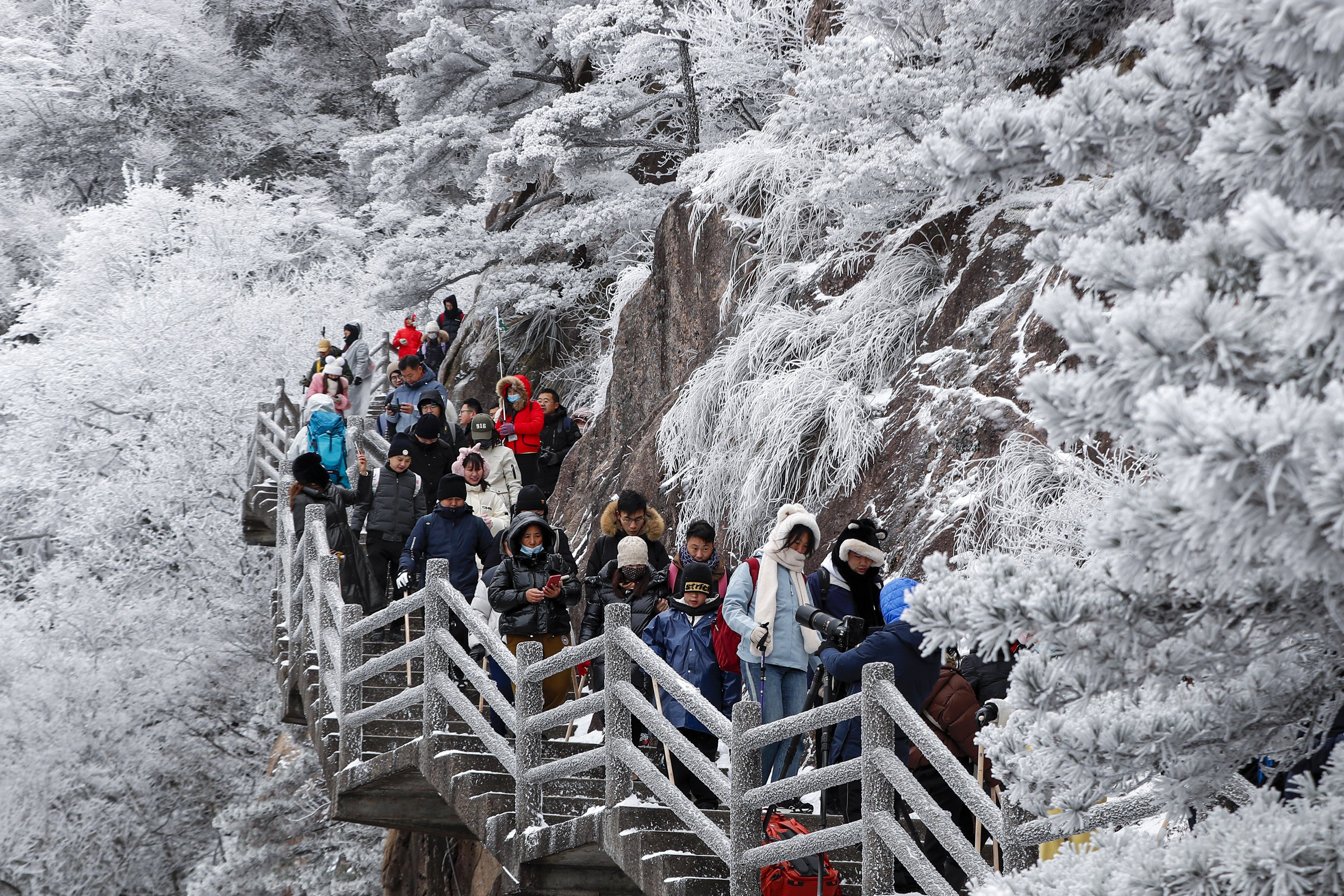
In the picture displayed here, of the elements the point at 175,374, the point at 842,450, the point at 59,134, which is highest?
the point at 59,134

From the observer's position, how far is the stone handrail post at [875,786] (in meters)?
4.74

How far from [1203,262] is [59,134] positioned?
3228cm

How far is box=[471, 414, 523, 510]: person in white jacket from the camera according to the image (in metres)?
10.2

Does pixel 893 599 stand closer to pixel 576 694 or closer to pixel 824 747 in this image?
pixel 824 747

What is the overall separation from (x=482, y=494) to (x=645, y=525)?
288 centimetres

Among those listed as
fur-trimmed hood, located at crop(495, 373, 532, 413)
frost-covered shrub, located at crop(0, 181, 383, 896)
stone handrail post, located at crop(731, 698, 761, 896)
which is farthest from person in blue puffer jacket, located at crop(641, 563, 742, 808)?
frost-covered shrub, located at crop(0, 181, 383, 896)

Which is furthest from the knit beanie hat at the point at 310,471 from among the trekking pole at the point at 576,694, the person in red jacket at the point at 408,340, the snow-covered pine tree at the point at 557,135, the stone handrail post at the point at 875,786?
the person in red jacket at the point at 408,340

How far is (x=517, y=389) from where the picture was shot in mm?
12266

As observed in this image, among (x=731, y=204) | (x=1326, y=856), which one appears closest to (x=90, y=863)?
(x=731, y=204)

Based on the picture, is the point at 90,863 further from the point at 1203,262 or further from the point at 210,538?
the point at 1203,262

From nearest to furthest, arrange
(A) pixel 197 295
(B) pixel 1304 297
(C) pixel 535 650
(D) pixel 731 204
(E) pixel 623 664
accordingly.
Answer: (B) pixel 1304 297, (E) pixel 623 664, (C) pixel 535 650, (D) pixel 731 204, (A) pixel 197 295

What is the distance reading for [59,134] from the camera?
29.9 metres

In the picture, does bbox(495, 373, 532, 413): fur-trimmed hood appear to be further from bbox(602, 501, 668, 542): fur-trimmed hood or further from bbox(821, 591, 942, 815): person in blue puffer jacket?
bbox(821, 591, 942, 815): person in blue puffer jacket

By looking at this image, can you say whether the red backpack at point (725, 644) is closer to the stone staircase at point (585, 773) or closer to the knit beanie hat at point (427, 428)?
Answer: the stone staircase at point (585, 773)
